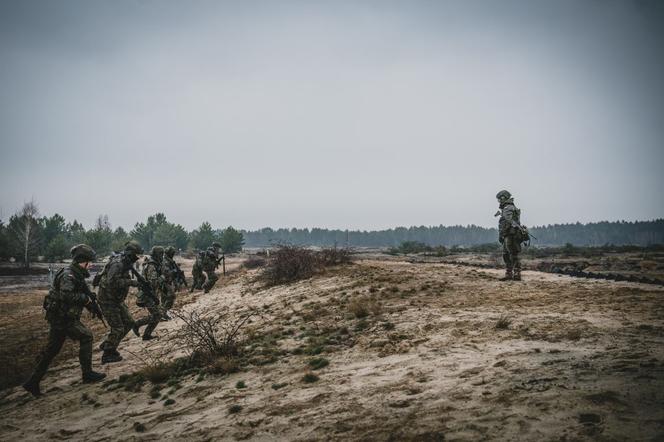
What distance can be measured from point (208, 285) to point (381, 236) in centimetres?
14455

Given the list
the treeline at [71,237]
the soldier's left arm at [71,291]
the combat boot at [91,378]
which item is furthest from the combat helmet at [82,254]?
the treeline at [71,237]

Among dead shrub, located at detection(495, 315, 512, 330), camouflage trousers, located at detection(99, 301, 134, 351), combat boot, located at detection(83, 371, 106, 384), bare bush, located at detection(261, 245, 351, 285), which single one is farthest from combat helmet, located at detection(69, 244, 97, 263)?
bare bush, located at detection(261, 245, 351, 285)

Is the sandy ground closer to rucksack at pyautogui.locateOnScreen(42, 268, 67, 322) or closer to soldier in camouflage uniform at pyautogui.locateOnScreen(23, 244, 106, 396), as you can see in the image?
soldier in camouflage uniform at pyautogui.locateOnScreen(23, 244, 106, 396)

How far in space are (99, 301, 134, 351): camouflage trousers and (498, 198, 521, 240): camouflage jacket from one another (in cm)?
911

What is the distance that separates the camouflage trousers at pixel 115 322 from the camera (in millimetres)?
6715

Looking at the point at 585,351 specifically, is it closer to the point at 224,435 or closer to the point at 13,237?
the point at 224,435

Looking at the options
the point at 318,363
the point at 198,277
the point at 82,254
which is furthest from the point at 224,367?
the point at 198,277

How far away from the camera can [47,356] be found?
5.35 m

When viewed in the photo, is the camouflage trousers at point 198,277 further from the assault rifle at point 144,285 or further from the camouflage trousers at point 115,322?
the camouflage trousers at point 115,322

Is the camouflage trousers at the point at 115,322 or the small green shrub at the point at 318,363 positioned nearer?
the small green shrub at the point at 318,363

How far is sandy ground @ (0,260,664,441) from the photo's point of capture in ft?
8.91

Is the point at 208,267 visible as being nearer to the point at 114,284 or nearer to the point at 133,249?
the point at 133,249

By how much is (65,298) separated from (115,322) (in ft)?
5.07

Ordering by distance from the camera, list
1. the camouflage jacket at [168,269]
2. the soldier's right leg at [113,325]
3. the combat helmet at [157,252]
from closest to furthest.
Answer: the soldier's right leg at [113,325], the combat helmet at [157,252], the camouflage jacket at [168,269]
